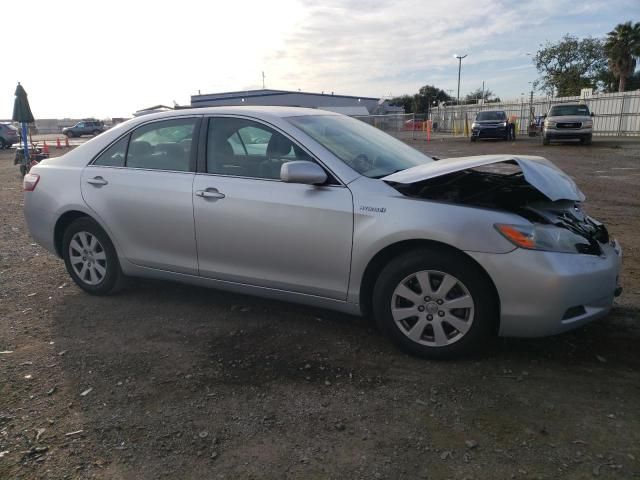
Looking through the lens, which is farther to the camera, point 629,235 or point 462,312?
point 629,235

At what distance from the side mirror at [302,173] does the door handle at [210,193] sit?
25.1 inches

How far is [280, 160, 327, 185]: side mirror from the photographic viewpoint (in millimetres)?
3498

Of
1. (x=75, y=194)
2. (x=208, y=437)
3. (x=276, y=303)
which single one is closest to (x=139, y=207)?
(x=75, y=194)

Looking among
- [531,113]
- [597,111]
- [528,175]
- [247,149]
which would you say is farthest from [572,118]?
[247,149]

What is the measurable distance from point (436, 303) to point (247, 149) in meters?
1.84

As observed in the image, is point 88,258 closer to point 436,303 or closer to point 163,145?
point 163,145

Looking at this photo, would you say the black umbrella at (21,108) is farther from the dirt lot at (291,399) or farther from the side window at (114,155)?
the dirt lot at (291,399)

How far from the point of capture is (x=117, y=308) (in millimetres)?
4566

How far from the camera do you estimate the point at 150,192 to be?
14.0ft

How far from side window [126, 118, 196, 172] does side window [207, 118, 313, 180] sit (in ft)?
0.76

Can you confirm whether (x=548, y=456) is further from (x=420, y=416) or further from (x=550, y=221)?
(x=550, y=221)

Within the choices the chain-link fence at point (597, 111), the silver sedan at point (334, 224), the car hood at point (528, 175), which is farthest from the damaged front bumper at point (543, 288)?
the chain-link fence at point (597, 111)

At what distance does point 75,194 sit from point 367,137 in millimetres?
2594

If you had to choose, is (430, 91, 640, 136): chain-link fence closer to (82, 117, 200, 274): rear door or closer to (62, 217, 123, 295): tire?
(82, 117, 200, 274): rear door
